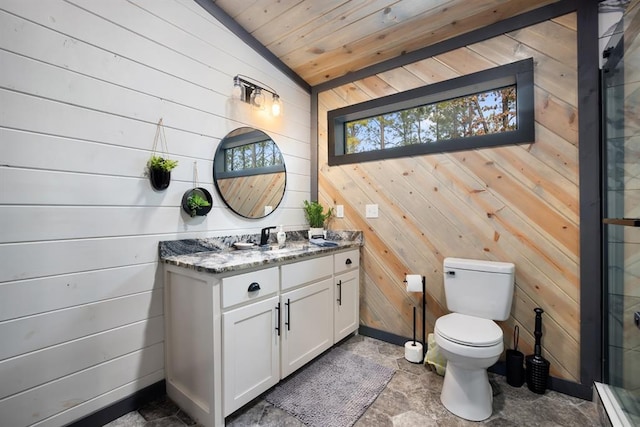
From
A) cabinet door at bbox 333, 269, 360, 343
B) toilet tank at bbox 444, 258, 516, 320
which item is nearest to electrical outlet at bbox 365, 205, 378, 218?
cabinet door at bbox 333, 269, 360, 343

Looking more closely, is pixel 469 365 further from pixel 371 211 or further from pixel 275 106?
pixel 275 106

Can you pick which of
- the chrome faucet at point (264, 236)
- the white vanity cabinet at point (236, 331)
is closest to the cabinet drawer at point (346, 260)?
the white vanity cabinet at point (236, 331)

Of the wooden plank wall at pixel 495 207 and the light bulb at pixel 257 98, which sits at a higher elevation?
the light bulb at pixel 257 98

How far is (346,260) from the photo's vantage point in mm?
2346

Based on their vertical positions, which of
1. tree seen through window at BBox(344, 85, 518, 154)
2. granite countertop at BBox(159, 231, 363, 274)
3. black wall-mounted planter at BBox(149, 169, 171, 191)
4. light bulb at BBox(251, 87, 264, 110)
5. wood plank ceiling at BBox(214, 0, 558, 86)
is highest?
wood plank ceiling at BBox(214, 0, 558, 86)

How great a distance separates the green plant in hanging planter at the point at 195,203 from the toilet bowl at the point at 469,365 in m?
1.71

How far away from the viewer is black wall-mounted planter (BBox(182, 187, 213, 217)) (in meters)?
1.82

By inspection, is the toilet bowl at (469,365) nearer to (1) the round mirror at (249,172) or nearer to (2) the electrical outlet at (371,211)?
(2) the electrical outlet at (371,211)

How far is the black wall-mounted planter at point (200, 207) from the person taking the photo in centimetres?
182

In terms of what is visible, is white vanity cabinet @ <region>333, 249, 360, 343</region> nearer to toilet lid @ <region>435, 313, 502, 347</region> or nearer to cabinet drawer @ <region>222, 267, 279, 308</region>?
cabinet drawer @ <region>222, 267, 279, 308</region>

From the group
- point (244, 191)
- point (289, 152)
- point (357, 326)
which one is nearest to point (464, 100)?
point (289, 152)

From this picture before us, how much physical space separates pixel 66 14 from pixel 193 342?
182cm

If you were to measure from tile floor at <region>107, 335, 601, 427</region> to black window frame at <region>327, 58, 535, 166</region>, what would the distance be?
164cm

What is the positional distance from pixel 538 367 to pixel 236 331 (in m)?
1.88
